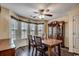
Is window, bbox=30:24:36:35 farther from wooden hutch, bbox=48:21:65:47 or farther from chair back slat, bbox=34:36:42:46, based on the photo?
wooden hutch, bbox=48:21:65:47

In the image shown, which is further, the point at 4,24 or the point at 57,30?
the point at 57,30

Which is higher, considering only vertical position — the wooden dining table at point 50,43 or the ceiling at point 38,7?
the ceiling at point 38,7

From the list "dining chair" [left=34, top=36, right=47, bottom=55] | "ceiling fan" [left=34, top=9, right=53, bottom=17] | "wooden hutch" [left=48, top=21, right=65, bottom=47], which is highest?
"ceiling fan" [left=34, top=9, right=53, bottom=17]

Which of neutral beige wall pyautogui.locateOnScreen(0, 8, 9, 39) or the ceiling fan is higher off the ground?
the ceiling fan

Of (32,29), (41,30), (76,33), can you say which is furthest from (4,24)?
(76,33)

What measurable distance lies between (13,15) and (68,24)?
35.9 inches

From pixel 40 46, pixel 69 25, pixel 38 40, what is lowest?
pixel 40 46

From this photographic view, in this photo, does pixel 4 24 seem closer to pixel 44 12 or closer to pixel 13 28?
pixel 13 28

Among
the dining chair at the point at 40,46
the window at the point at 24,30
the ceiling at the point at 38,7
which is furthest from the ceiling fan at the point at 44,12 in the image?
the dining chair at the point at 40,46

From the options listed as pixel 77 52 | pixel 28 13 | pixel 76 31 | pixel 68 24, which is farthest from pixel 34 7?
pixel 77 52

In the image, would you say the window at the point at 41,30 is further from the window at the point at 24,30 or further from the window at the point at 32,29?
the window at the point at 24,30

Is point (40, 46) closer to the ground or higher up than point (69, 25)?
closer to the ground

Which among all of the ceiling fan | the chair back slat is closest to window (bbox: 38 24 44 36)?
the chair back slat

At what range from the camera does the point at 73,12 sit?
1768 mm
